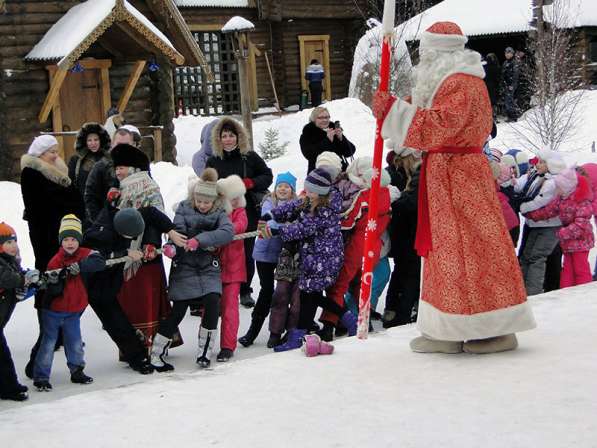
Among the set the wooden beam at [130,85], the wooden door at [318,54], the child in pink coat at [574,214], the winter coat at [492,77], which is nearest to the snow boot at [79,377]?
the child in pink coat at [574,214]

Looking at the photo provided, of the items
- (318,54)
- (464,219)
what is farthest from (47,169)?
(318,54)

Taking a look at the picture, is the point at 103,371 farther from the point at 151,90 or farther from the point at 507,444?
the point at 151,90

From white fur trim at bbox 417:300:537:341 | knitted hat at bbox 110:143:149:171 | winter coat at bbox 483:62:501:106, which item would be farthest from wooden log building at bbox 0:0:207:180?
white fur trim at bbox 417:300:537:341

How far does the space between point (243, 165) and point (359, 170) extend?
123cm

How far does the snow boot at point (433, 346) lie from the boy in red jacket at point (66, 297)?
229 centimetres

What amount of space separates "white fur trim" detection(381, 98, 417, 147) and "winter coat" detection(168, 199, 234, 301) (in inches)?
84.4

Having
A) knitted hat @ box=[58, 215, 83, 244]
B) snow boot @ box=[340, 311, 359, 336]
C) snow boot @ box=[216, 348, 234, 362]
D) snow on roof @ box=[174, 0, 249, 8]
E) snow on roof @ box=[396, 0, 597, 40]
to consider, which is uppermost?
snow on roof @ box=[174, 0, 249, 8]

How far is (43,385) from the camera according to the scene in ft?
20.0

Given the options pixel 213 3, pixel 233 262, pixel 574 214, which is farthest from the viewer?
pixel 213 3

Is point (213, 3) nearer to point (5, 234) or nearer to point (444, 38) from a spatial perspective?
point (5, 234)

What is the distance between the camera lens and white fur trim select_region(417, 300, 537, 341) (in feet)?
15.7

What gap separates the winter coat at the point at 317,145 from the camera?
28.9 ft

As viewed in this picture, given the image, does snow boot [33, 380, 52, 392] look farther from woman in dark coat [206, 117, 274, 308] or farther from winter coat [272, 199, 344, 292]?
woman in dark coat [206, 117, 274, 308]

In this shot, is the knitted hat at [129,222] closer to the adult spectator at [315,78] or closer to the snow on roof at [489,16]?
the snow on roof at [489,16]
